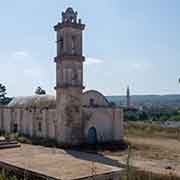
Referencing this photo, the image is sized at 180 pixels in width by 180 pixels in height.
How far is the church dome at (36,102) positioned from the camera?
25444 millimetres

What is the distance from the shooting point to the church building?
22016 millimetres

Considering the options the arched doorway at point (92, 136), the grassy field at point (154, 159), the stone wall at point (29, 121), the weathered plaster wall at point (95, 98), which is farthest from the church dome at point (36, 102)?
the grassy field at point (154, 159)

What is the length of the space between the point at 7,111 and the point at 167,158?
17279mm

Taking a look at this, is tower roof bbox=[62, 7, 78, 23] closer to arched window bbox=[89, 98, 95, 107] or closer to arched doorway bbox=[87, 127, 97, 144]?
arched window bbox=[89, 98, 95, 107]

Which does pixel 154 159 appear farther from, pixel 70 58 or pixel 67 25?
pixel 67 25

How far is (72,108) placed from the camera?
22.0 m

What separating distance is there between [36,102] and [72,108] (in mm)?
6060

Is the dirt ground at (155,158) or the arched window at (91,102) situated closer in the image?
the dirt ground at (155,158)

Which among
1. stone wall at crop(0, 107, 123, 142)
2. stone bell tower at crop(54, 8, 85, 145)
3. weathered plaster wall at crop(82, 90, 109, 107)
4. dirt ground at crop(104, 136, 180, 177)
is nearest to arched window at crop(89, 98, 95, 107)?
weathered plaster wall at crop(82, 90, 109, 107)

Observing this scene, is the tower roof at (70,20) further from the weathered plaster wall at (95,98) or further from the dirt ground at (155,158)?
the dirt ground at (155,158)

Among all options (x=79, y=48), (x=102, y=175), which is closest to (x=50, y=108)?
(x=79, y=48)

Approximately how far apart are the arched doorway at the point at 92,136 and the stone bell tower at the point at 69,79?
3.17ft

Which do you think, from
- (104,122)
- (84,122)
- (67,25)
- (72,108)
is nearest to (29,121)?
(84,122)

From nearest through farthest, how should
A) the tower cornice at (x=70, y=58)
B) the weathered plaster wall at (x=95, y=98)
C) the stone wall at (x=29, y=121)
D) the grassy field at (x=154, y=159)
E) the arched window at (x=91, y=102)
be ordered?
the grassy field at (x=154, y=159) → the tower cornice at (x=70, y=58) → the stone wall at (x=29, y=121) → the weathered plaster wall at (x=95, y=98) → the arched window at (x=91, y=102)
